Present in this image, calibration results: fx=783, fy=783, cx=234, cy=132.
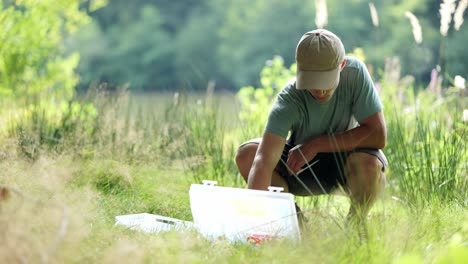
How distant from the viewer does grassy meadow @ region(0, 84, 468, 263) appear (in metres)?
2.17

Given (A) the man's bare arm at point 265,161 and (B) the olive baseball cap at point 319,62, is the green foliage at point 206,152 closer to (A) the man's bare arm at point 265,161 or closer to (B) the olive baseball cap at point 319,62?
(A) the man's bare arm at point 265,161

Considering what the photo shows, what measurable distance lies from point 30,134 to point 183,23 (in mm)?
19166

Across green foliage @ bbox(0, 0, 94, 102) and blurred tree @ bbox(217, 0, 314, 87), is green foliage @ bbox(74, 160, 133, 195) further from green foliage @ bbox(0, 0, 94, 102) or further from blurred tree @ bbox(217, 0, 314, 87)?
blurred tree @ bbox(217, 0, 314, 87)

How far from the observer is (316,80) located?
2816 millimetres

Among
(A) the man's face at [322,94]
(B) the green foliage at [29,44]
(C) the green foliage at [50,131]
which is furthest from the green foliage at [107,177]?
(B) the green foliage at [29,44]

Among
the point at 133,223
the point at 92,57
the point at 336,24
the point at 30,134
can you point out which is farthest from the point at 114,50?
the point at 133,223

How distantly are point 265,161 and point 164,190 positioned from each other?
0.87 metres

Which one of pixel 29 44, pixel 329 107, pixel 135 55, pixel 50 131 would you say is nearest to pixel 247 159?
pixel 329 107

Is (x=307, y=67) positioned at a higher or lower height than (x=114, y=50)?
higher

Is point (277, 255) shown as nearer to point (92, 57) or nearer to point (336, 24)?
point (336, 24)

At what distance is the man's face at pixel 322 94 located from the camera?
2.93 m

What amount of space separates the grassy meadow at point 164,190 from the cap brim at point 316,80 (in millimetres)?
453

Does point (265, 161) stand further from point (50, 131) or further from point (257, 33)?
point (257, 33)

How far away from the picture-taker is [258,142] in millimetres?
3223
